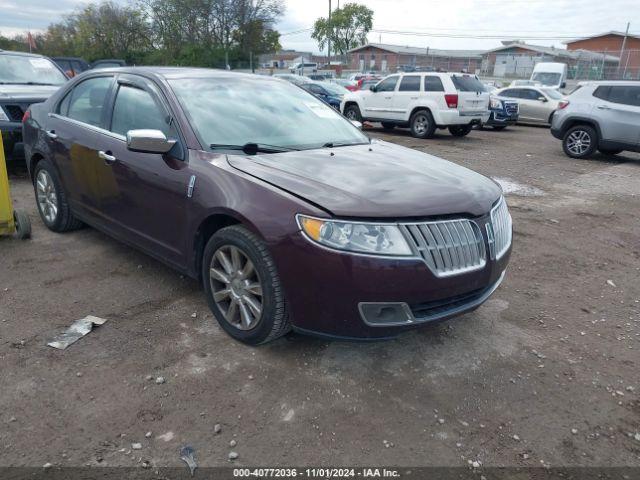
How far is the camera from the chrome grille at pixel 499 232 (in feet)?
9.60

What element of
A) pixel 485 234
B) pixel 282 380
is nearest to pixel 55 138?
pixel 282 380

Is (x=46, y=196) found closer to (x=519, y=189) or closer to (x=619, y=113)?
(x=519, y=189)

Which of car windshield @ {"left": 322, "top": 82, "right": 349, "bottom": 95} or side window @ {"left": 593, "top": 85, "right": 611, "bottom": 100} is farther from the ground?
side window @ {"left": 593, "top": 85, "right": 611, "bottom": 100}

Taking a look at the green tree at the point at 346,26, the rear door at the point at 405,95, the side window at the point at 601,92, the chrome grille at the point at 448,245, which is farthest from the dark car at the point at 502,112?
the green tree at the point at 346,26

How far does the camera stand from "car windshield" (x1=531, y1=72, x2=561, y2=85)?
2633 centimetres

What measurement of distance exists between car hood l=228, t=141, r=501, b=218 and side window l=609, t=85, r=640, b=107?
8873mm

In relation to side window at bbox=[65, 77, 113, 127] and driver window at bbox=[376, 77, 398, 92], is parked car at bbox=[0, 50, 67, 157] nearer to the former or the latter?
side window at bbox=[65, 77, 113, 127]

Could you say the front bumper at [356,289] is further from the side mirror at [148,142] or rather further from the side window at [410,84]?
the side window at [410,84]

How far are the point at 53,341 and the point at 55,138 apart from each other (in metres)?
2.21

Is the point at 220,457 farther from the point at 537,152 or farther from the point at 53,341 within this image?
the point at 537,152

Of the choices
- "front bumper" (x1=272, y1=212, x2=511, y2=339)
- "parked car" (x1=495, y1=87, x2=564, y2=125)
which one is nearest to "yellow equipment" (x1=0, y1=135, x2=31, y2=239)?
"front bumper" (x1=272, y1=212, x2=511, y2=339)

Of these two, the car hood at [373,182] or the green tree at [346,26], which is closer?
the car hood at [373,182]

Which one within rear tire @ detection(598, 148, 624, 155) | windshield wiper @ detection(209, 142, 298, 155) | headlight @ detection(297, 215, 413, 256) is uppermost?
windshield wiper @ detection(209, 142, 298, 155)

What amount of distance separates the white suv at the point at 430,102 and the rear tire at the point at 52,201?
Answer: 10.5 meters
